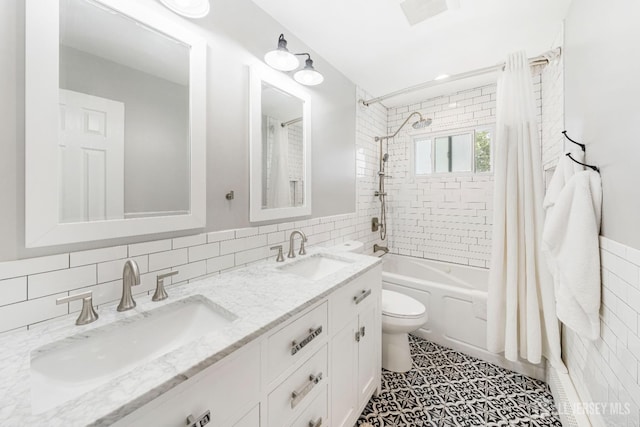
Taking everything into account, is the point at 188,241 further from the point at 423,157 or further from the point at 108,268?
the point at 423,157

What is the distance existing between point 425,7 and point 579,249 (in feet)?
5.34

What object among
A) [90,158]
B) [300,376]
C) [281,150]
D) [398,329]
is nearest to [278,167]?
[281,150]

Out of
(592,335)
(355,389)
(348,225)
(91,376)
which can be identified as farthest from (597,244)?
(91,376)

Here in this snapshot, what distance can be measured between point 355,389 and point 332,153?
69.9 inches

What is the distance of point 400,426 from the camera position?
1.41 metres

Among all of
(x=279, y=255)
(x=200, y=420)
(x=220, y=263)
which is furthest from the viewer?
(x=279, y=255)

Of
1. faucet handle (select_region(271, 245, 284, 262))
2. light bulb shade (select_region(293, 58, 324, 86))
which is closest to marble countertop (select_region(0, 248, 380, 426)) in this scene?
faucet handle (select_region(271, 245, 284, 262))

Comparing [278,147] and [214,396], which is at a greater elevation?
[278,147]

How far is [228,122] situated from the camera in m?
1.36

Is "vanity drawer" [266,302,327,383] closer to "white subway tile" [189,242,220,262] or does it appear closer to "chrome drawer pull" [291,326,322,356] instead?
"chrome drawer pull" [291,326,322,356]

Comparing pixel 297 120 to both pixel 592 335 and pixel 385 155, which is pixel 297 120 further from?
pixel 592 335

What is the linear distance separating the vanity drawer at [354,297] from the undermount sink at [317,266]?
19 centimetres

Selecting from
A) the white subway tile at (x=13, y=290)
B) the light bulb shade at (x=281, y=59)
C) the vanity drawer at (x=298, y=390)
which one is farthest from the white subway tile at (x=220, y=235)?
the light bulb shade at (x=281, y=59)

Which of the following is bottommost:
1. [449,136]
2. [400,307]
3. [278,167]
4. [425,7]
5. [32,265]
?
[400,307]
